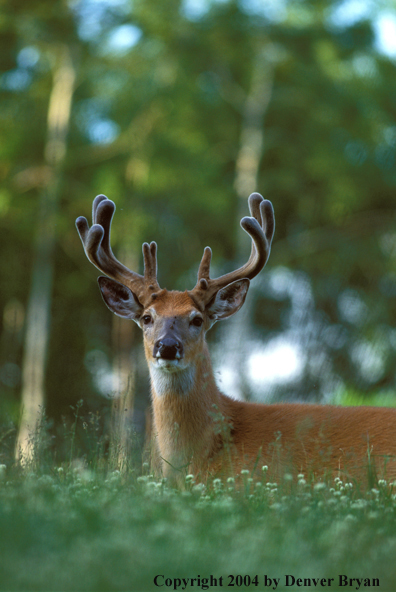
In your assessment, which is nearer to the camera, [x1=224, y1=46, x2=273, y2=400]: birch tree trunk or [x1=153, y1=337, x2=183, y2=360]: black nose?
[x1=153, y1=337, x2=183, y2=360]: black nose

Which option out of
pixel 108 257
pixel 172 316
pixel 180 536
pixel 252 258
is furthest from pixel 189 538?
pixel 108 257

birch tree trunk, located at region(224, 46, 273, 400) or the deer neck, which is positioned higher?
birch tree trunk, located at region(224, 46, 273, 400)

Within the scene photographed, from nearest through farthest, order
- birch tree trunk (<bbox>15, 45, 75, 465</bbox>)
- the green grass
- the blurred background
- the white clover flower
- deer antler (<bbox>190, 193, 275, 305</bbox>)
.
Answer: the green grass → the white clover flower → deer antler (<bbox>190, 193, 275, 305</bbox>) → birch tree trunk (<bbox>15, 45, 75, 465</bbox>) → the blurred background

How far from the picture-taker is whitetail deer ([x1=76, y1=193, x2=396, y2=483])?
521 cm

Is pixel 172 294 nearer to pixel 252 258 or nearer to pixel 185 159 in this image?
pixel 252 258

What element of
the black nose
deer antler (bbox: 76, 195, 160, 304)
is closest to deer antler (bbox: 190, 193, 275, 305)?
deer antler (bbox: 76, 195, 160, 304)

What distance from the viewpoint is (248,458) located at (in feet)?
17.2

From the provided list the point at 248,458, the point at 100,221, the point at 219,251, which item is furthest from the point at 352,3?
the point at 248,458

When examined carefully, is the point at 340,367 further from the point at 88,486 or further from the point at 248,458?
the point at 88,486

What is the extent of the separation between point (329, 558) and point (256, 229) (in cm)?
333

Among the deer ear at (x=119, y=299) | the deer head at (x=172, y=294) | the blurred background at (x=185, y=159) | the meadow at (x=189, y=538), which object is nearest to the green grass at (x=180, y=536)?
the meadow at (x=189, y=538)

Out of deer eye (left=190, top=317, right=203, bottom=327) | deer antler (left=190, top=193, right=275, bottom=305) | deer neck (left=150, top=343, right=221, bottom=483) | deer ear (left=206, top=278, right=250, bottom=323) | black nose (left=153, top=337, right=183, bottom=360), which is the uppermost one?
deer antler (left=190, top=193, right=275, bottom=305)

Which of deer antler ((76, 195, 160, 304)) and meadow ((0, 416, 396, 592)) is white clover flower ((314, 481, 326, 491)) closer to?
meadow ((0, 416, 396, 592))

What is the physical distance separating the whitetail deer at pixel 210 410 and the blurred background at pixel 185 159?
29.3 feet
